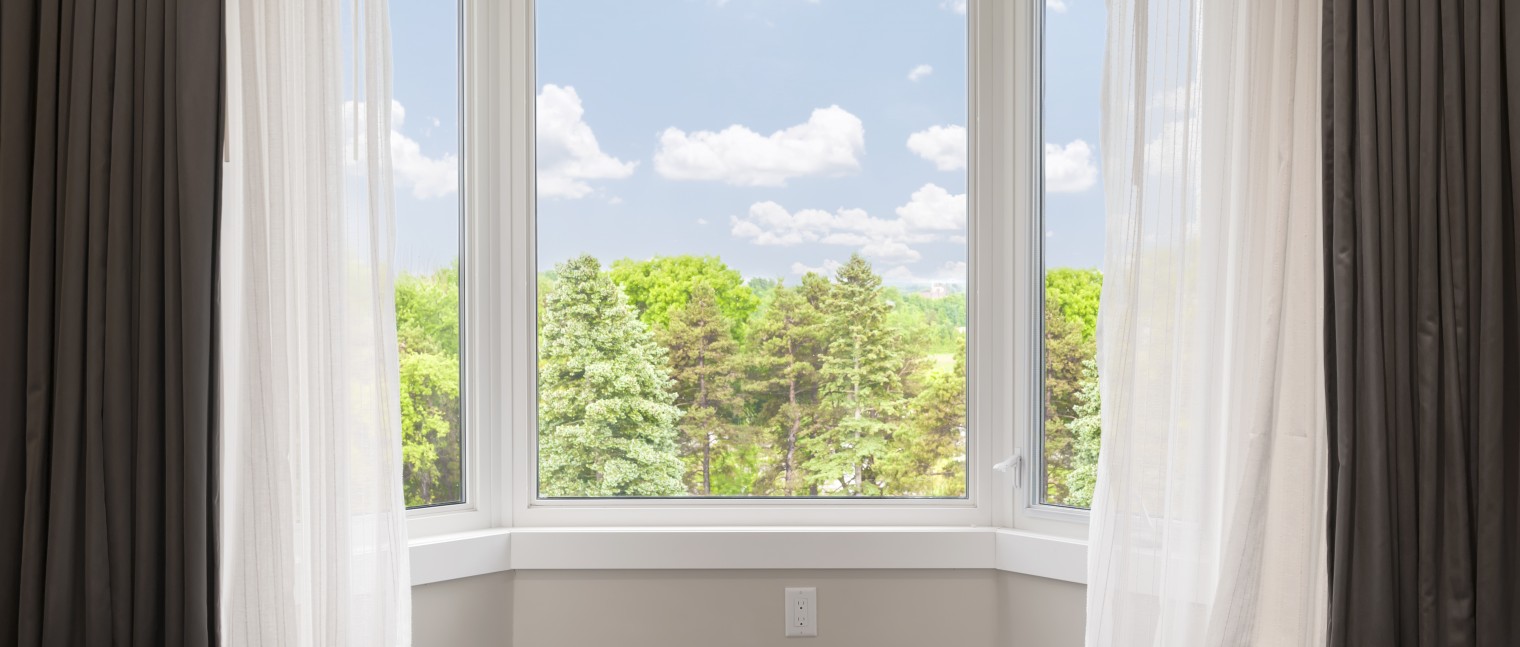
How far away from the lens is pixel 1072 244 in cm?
194

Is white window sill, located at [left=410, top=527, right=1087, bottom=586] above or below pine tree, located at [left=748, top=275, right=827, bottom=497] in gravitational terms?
below

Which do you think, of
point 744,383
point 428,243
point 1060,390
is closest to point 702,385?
point 744,383

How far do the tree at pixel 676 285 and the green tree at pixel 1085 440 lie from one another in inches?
28.4

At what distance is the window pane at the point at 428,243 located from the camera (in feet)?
6.36

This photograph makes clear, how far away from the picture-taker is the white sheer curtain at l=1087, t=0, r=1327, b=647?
4.32 feet

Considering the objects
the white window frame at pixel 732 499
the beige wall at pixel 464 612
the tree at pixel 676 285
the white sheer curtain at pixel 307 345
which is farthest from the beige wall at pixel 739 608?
the tree at pixel 676 285

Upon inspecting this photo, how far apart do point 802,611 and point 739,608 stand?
5.2 inches

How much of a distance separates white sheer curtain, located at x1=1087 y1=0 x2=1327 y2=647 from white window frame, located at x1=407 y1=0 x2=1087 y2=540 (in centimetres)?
43

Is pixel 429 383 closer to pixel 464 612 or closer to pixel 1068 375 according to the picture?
pixel 464 612
